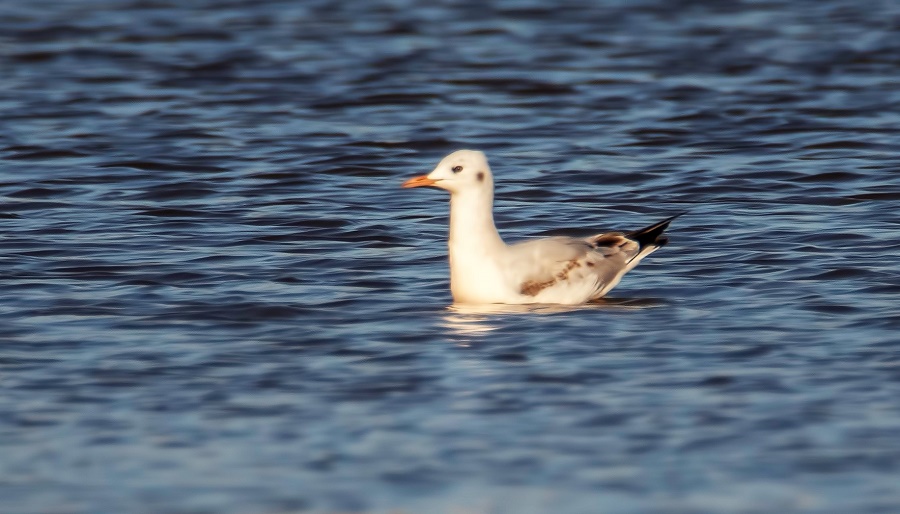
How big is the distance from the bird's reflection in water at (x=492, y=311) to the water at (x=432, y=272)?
33 mm

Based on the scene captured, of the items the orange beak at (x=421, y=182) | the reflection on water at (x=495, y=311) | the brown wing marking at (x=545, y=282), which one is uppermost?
the orange beak at (x=421, y=182)

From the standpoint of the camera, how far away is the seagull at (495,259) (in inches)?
364

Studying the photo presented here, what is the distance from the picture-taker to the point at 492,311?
9234mm

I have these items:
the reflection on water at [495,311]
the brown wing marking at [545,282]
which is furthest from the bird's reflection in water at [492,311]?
the brown wing marking at [545,282]

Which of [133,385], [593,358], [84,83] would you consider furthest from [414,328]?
[84,83]

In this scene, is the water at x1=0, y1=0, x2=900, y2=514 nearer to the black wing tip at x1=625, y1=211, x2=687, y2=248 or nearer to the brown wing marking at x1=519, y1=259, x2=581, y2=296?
the brown wing marking at x1=519, y1=259, x2=581, y2=296

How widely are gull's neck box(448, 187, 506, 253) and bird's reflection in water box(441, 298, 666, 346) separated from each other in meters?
0.33

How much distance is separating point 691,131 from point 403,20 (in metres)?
7.65

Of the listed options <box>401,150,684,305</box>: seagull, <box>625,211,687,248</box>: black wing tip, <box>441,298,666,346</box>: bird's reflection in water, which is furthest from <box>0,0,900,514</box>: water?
<box>625,211,687,248</box>: black wing tip

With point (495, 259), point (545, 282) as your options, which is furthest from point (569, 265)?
point (495, 259)

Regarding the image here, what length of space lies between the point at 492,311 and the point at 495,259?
0.29 metres

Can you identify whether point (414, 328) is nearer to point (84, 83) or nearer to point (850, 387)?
point (850, 387)

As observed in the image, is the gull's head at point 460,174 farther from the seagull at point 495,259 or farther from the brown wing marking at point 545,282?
the brown wing marking at point 545,282

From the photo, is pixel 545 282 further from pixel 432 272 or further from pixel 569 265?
pixel 432 272
